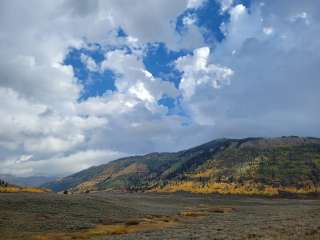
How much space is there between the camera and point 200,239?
55.3 metres

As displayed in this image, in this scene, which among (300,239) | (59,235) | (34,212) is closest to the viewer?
(300,239)

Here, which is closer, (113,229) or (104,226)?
(113,229)

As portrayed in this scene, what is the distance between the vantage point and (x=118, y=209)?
357ft

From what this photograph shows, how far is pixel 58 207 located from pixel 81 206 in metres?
7.60

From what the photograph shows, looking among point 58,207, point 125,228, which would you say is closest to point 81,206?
point 58,207

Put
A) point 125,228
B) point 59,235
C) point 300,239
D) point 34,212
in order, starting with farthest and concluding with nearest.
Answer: point 34,212
point 125,228
point 59,235
point 300,239

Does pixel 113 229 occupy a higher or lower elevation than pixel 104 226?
lower

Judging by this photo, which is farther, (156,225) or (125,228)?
(156,225)

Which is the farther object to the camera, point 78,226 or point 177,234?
point 78,226

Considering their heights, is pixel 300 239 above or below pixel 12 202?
below

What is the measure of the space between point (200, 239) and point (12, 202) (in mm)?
52191

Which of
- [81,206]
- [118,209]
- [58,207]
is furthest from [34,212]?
[118,209]

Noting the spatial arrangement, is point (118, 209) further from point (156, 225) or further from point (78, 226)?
point (78, 226)

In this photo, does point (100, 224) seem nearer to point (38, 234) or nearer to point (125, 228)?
point (125, 228)
